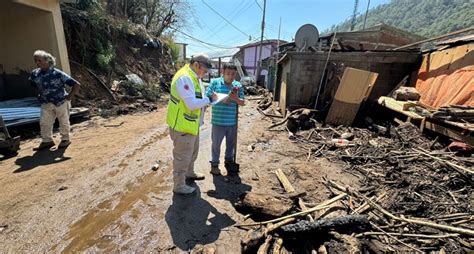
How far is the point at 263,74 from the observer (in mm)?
23859

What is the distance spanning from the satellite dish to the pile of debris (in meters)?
6.41

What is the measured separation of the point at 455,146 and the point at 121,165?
21.1 ft

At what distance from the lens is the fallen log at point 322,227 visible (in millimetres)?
2621

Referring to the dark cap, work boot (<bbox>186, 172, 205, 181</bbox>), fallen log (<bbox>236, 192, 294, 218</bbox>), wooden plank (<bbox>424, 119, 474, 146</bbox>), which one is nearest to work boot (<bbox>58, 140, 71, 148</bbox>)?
work boot (<bbox>186, 172, 205, 181</bbox>)

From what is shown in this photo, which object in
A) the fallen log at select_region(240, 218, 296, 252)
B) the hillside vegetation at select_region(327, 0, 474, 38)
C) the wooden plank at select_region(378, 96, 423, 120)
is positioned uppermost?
the hillside vegetation at select_region(327, 0, 474, 38)

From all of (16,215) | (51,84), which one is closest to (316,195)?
(16,215)

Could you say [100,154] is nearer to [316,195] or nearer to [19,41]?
[316,195]

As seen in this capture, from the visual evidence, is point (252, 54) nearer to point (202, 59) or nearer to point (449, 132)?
point (449, 132)

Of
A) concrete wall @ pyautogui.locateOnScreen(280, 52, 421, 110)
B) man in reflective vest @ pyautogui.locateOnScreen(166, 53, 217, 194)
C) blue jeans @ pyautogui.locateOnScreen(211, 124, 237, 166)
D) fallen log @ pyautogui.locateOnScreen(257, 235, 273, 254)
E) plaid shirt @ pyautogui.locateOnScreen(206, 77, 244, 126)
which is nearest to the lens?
fallen log @ pyautogui.locateOnScreen(257, 235, 273, 254)

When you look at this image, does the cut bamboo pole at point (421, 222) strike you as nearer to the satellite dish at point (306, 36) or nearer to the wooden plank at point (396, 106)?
the wooden plank at point (396, 106)

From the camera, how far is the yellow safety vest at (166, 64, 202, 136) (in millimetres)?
3084

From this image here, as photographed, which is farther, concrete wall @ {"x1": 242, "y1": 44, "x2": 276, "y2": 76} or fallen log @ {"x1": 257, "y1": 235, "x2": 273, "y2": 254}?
concrete wall @ {"x1": 242, "y1": 44, "x2": 276, "y2": 76}

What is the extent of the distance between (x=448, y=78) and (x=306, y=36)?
17.6 ft

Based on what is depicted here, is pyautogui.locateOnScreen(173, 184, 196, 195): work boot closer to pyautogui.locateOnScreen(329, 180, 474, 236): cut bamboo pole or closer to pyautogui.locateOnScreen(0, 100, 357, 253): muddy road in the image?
pyautogui.locateOnScreen(0, 100, 357, 253): muddy road
